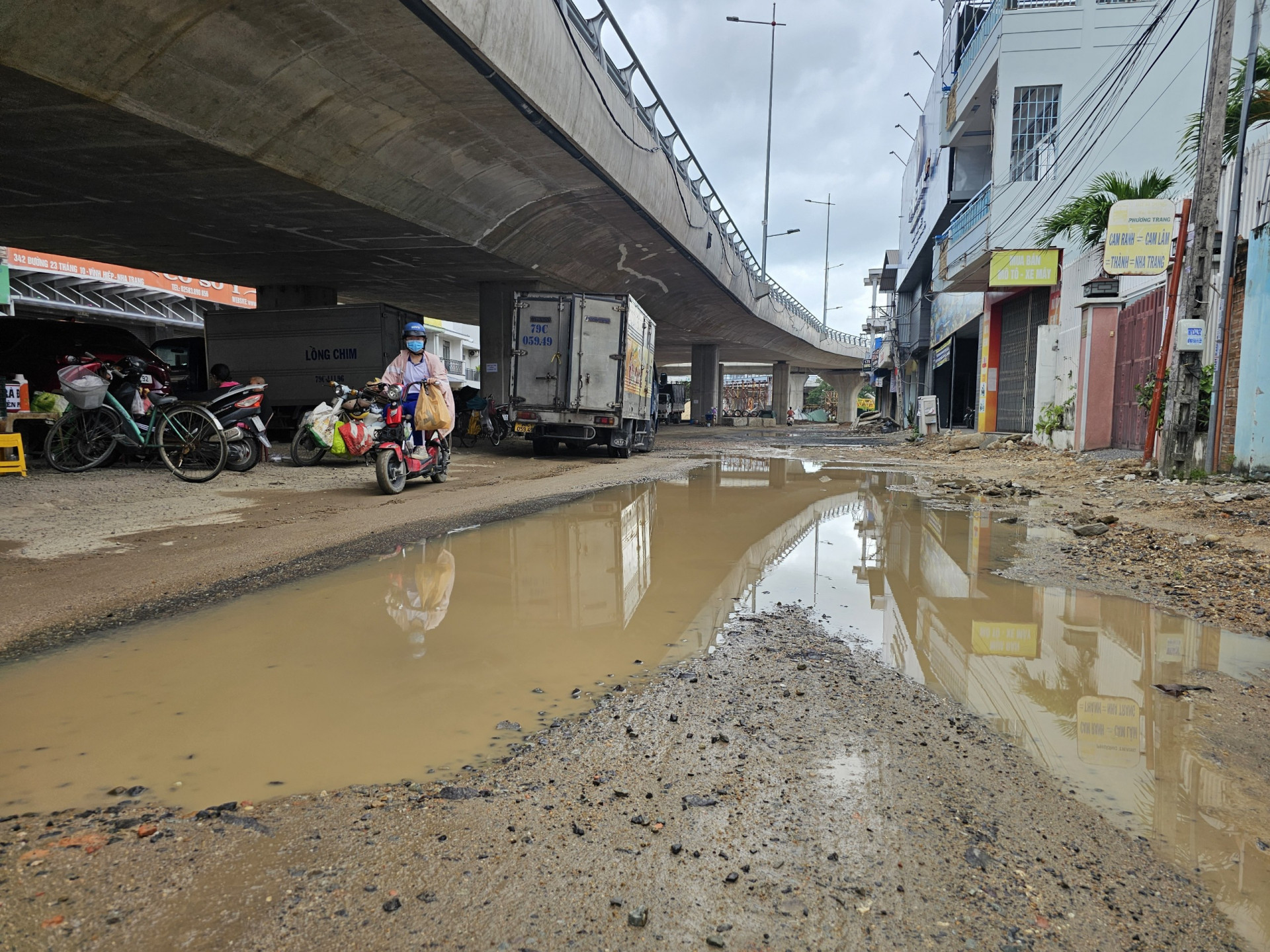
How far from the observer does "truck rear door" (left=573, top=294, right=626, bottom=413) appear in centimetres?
1467

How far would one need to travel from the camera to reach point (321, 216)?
1359 centimetres

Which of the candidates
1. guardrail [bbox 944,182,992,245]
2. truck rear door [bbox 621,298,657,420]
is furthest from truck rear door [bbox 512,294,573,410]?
guardrail [bbox 944,182,992,245]

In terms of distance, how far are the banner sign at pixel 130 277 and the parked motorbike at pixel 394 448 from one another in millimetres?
22397

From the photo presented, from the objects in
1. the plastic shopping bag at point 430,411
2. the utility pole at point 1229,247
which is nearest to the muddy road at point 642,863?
the plastic shopping bag at point 430,411

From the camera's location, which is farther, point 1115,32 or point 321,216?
point 1115,32

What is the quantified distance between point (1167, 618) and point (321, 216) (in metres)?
13.9

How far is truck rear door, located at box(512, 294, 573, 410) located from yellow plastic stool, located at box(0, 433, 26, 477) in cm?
793

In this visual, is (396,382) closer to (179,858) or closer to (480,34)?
(480,34)

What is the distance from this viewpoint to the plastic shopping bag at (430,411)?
8.49 meters

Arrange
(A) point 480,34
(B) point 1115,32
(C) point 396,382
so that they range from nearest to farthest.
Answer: (C) point 396,382, (A) point 480,34, (B) point 1115,32

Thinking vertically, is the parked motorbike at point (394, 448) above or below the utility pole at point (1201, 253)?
Result: below

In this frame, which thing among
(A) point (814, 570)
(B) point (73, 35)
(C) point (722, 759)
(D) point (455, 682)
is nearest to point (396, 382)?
(B) point (73, 35)

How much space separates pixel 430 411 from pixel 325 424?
1.92 metres

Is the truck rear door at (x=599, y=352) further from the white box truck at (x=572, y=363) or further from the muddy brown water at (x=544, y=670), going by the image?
the muddy brown water at (x=544, y=670)
